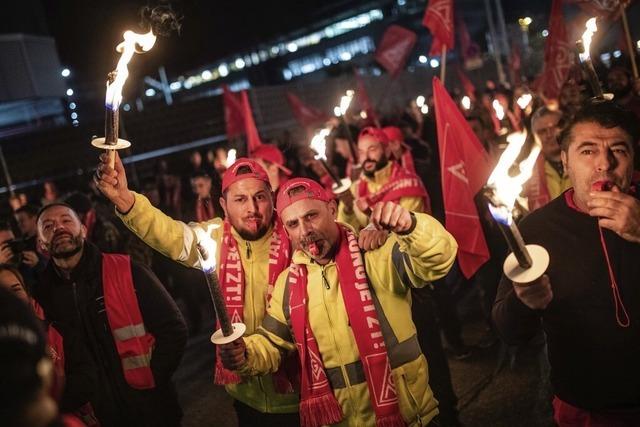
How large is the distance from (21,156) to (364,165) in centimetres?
1530

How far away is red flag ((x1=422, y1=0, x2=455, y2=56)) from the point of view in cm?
820

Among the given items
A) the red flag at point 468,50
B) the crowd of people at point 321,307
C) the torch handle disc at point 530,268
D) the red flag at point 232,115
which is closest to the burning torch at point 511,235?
the torch handle disc at point 530,268

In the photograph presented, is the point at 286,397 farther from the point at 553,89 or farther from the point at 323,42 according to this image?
the point at 323,42

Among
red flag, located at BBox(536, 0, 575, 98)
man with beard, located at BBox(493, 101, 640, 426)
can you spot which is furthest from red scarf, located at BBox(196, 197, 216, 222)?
red flag, located at BBox(536, 0, 575, 98)

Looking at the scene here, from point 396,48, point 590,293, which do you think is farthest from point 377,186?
point 396,48

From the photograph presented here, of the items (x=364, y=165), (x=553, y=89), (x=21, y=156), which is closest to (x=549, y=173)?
(x=364, y=165)

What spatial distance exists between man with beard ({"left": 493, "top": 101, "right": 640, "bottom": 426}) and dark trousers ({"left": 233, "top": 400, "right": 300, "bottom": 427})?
1.46 m

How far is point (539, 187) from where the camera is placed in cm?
482

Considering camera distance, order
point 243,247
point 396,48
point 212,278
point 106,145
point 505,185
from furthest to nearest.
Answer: point 396,48, point 243,247, point 106,145, point 212,278, point 505,185

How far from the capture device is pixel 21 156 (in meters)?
17.2

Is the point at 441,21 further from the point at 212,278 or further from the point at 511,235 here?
the point at 511,235

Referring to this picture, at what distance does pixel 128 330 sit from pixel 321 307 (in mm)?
1316

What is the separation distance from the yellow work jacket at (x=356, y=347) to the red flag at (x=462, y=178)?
1882 millimetres

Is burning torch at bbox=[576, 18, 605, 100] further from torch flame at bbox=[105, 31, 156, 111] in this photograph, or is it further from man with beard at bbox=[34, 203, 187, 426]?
man with beard at bbox=[34, 203, 187, 426]
